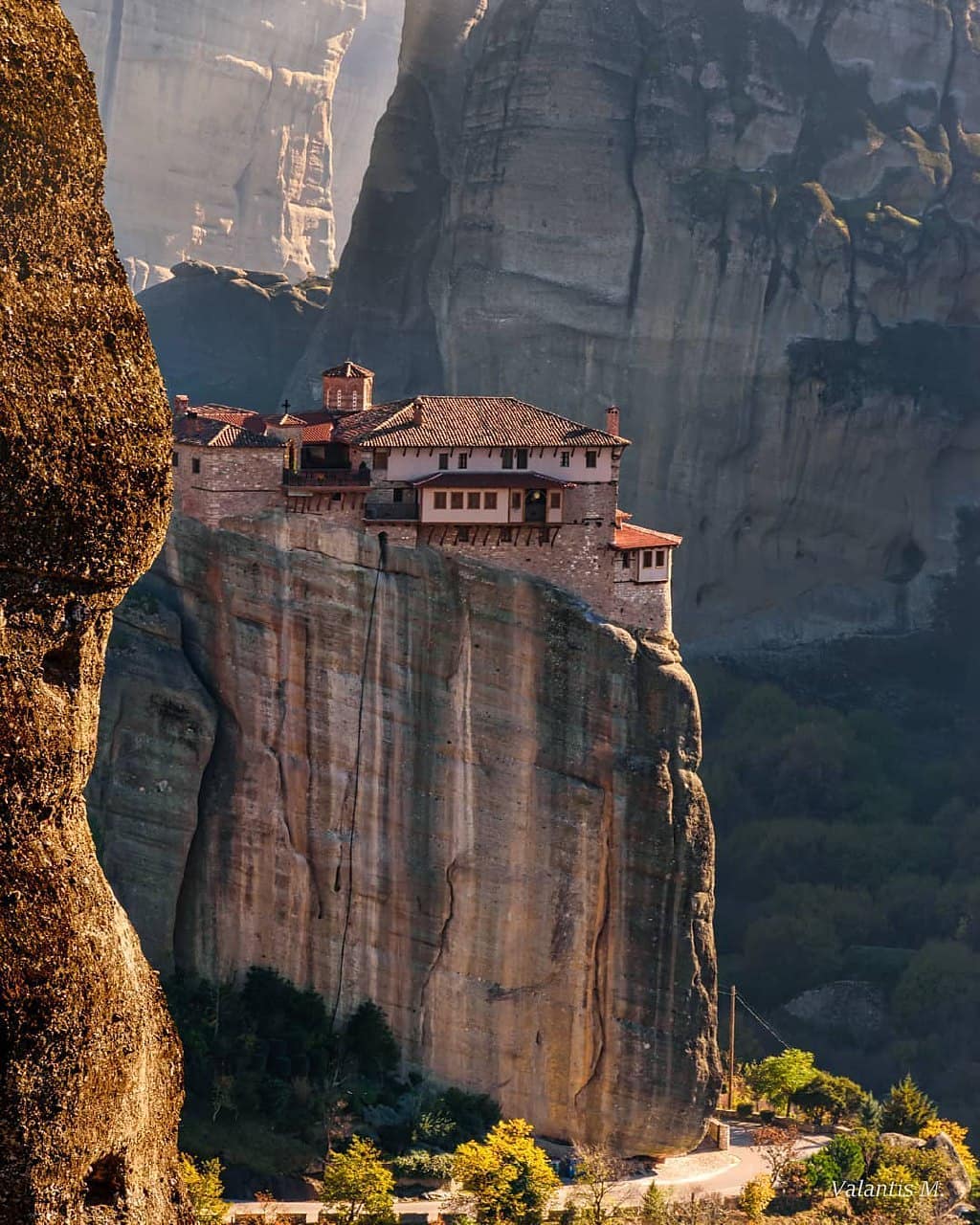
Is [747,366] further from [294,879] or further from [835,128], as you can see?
[294,879]

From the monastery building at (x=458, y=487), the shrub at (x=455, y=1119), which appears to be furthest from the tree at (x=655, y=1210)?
the monastery building at (x=458, y=487)

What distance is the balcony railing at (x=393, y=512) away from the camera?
3484 centimetres

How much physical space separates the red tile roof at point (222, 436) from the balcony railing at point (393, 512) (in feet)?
5.91

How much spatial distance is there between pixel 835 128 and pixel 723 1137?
41.2 m

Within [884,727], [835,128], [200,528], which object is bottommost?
[884,727]

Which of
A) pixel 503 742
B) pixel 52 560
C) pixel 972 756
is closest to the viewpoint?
pixel 52 560

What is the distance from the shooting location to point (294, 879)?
35406mm

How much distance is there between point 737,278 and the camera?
67.1 meters

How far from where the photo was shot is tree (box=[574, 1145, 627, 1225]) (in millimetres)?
32562

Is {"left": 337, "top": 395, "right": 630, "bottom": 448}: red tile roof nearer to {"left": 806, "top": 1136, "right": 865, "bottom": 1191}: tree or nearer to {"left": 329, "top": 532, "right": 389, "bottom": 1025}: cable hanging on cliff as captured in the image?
{"left": 329, "top": 532, "right": 389, "bottom": 1025}: cable hanging on cliff

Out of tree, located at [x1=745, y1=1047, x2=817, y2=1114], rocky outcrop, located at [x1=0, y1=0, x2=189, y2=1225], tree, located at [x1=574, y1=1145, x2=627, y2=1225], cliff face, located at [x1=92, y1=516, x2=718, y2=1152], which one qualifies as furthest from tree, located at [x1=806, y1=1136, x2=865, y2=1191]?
rocky outcrop, located at [x1=0, y1=0, x2=189, y2=1225]

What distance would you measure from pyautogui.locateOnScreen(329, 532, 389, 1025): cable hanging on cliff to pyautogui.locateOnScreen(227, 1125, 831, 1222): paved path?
4.04 metres

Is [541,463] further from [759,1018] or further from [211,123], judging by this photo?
[211,123]

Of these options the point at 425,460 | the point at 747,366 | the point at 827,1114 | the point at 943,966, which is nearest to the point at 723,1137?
the point at 827,1114
